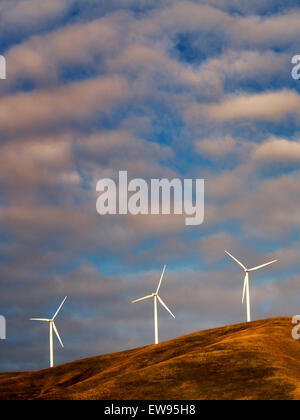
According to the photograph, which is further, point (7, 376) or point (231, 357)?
point (7, 376)

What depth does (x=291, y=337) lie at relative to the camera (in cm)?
13900
